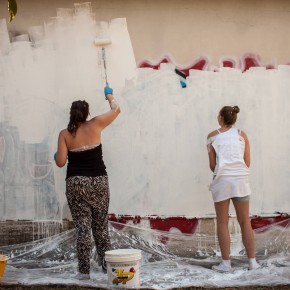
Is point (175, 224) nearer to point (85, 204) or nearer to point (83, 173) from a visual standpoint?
point (85, 204)

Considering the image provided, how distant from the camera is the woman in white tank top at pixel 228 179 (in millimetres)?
6406

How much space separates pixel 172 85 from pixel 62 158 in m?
1.69

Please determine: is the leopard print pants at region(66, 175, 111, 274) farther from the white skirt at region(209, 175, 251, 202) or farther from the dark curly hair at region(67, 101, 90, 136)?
the white skirt at region(209, 175, 251, 202)

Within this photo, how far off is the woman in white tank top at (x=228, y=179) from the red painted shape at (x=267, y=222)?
68cm

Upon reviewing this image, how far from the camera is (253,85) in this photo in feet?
23.6

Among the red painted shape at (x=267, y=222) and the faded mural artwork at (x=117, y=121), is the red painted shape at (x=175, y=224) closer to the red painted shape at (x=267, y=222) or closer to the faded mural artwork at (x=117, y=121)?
the faded mural artwork at (x=117, y=121)

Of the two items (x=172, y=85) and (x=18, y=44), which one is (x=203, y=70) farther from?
(x=18, y=44)

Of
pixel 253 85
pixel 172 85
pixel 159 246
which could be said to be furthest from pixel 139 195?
pixel 253 85

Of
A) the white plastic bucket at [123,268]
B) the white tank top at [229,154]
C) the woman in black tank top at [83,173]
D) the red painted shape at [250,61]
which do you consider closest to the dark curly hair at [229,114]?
the white tank top at [229,154]

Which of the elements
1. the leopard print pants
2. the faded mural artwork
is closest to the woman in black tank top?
the leopard print pants

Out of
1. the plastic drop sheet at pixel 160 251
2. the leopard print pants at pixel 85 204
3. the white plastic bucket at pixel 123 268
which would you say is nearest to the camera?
the white plastic bucket at pixel 123 268

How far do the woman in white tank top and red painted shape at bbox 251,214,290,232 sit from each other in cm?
68

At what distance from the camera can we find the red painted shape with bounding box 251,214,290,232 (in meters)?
7.14

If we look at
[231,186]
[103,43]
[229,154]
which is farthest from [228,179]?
[103,43]
